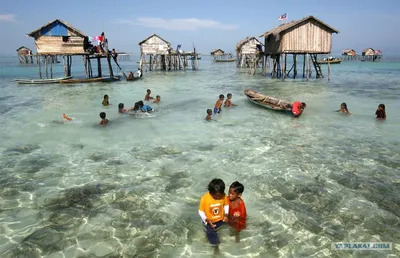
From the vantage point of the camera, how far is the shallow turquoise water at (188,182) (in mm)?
5754

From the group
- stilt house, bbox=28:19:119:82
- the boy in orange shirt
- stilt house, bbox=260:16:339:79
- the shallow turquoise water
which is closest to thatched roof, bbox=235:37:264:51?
stilt house, bbox=260:16:339:79

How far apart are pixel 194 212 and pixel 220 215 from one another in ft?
5.61

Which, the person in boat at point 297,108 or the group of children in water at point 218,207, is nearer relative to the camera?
the group of children in water at point 218,207

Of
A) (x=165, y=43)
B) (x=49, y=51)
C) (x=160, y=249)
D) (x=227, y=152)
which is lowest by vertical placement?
(x=160, y=249)

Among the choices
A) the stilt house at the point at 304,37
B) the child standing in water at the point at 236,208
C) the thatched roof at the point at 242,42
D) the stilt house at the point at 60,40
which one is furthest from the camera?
the thatched roof at the point at 242,42

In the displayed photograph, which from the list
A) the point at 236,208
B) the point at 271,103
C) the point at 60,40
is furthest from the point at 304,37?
the point at 236,208

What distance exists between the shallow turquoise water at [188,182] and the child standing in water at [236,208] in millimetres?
255

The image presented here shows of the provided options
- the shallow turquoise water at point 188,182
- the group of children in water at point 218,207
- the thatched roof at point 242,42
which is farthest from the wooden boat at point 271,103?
the thatched roof at point 242,42

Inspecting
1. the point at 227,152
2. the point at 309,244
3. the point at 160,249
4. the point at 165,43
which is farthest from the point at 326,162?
the point at 165,43

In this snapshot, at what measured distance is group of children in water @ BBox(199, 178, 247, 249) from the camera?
4.93m

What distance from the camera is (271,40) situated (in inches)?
1282

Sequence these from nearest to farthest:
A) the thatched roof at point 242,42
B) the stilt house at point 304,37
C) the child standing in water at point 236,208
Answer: the child standing in water at point 236,208
the stilt house at point 304,37
the thatched roof at point 242,42

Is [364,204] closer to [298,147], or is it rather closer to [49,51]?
[298,147]

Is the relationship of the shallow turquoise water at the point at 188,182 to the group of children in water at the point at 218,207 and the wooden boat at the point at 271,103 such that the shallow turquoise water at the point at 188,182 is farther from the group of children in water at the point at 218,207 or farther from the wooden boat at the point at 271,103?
the wooden boat at the point at 271,103
